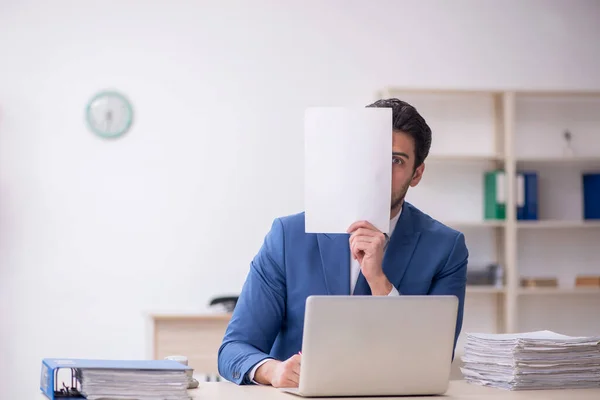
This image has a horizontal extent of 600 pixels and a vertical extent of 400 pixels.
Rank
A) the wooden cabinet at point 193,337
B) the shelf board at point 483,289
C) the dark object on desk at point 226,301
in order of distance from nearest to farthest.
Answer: the wooden cabinet at point 193,337 < the dark object on desk at point 226,301 < the shelf board at point 483,289

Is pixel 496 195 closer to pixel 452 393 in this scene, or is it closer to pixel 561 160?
pixel 561 160

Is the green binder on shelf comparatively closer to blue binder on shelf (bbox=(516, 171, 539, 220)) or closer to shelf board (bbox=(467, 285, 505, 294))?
blue binder on shelf (bbox=(516, 171, 539, 220))

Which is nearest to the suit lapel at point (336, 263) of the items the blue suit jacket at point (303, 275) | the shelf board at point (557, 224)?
the blue suit jacket at point (303, 275)

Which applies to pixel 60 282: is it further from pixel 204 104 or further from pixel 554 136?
pixel 554 136

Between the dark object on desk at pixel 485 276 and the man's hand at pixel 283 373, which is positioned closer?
the man's hand at pixel 283 373

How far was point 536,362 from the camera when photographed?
2018mm

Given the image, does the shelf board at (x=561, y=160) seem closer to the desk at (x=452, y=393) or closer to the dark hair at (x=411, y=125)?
→ the dark hair at (x=411, y=125)

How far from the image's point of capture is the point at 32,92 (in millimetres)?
5008

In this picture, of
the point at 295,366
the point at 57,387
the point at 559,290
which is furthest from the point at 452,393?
the point at 559,290

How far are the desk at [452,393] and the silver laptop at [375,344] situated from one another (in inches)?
1.4

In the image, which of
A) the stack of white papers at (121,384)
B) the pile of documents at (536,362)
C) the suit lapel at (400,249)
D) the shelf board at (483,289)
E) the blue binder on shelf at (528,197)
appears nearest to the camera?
the stack of white papers at (121,384)

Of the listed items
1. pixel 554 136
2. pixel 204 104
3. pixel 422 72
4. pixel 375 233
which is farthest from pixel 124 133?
pixel 375 233

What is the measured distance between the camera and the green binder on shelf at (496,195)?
5055 millimetres

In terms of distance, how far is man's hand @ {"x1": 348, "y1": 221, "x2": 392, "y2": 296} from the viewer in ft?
6.73
